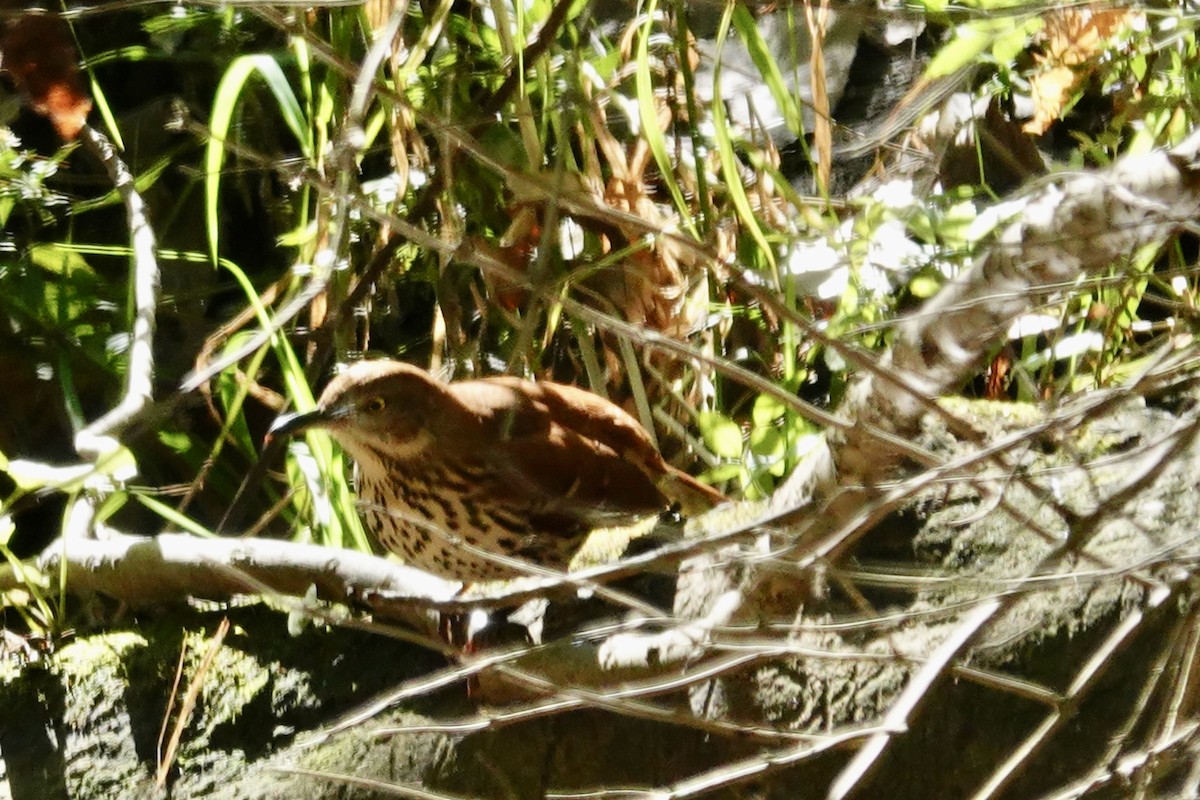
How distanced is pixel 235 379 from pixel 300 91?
776 mm

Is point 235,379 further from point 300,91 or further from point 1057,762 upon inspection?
point 1057,762

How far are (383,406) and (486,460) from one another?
0.23 metres

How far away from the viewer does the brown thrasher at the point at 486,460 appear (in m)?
2.47

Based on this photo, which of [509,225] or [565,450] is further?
[509,225]

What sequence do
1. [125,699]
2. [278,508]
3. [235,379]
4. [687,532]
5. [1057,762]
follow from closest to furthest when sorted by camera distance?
1. [1057,762]
2. [125,699]
3. [687,532]
4. [278,508]
5. [235,379]

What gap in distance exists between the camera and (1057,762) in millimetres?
2129

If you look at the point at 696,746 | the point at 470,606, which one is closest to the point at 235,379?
the point at 696,746

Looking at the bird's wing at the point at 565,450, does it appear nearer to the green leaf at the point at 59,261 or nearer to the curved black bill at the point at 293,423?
the curved black bill at the point at 293,423

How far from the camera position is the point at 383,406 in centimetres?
250

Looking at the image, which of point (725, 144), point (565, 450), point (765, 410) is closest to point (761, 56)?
point (725, 144)

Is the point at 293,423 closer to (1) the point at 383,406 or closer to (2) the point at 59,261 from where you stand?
(1) the point at 383,406

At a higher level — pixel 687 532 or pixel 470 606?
pixel 470 606

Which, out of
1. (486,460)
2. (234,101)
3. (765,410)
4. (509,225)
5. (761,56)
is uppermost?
(761,56)

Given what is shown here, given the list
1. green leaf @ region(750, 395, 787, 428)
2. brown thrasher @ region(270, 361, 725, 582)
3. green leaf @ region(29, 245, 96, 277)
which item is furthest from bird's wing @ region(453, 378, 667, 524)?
green leaf @ region(29, 245, 96, 277)
